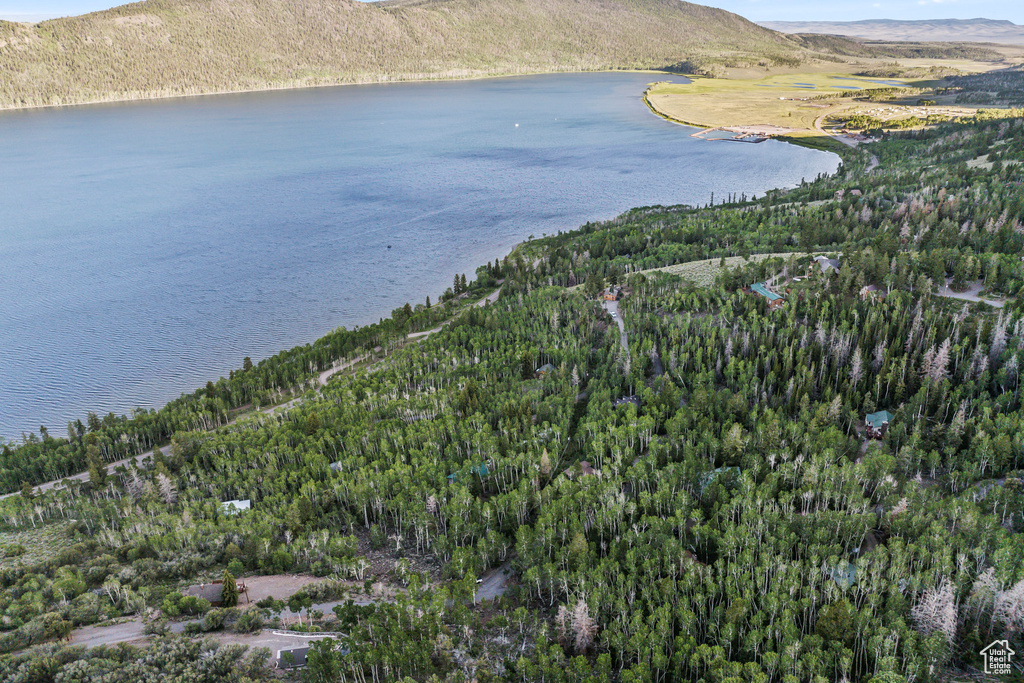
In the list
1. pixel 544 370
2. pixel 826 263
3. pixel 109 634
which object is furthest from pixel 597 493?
pixel 826 263

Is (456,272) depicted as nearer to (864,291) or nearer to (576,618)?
(864,291)

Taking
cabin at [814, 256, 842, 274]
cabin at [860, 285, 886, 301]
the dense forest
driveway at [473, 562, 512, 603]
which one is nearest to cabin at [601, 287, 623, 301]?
the dense forest

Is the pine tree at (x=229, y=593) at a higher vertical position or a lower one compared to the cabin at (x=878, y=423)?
lower

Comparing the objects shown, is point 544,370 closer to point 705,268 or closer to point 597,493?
point 597,493

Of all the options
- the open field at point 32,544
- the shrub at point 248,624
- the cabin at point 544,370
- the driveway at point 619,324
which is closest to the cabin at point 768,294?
the driveway at point 619,324

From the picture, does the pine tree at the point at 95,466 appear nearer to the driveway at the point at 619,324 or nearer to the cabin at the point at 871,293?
the driveway at the point at 619,324

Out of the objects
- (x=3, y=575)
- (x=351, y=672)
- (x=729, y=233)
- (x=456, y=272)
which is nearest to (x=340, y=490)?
(x=351, y=672)
